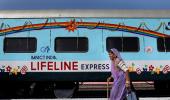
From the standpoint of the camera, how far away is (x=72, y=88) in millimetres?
17000

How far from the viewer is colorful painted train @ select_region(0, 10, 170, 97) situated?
16625 millimetres

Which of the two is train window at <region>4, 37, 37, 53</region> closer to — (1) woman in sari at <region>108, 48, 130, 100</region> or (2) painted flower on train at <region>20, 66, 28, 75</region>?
(2) painted flower on train at <region>20, 66, 28, 75</region>

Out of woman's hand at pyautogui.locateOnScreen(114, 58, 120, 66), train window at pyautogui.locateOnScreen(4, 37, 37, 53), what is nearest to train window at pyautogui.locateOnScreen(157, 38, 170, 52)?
train window at pyautogui.locateOnScreen(4, 37, 37, 53)

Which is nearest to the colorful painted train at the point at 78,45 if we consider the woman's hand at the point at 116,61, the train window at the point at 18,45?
the train window at the point at 18,45

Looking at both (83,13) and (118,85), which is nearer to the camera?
(118,85)

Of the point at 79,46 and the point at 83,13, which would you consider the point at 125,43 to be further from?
the point at 83,13

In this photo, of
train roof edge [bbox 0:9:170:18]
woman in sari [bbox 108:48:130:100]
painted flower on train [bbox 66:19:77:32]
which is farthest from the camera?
train roof edge [bbox 0:9:170:18]

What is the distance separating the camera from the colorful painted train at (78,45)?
16625 mm

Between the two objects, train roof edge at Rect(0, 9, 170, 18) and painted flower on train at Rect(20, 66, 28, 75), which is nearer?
painted flower on train at Rect(20, 66, 28, 75)

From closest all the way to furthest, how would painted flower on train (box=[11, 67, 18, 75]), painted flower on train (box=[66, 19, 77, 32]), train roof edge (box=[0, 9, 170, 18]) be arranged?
painted flower on train (box=[11, 67, 18, 75]) < painted flower on train (box=[66, 19, 77, 32]) < train roof edge (box=[0, 9, 170, 18])

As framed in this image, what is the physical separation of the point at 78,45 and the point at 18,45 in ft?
6.30

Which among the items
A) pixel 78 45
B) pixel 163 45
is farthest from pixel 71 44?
pixel 163 45

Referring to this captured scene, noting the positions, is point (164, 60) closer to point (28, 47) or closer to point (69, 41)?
point (69, 41)

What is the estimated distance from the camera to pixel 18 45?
1686 centimetres
